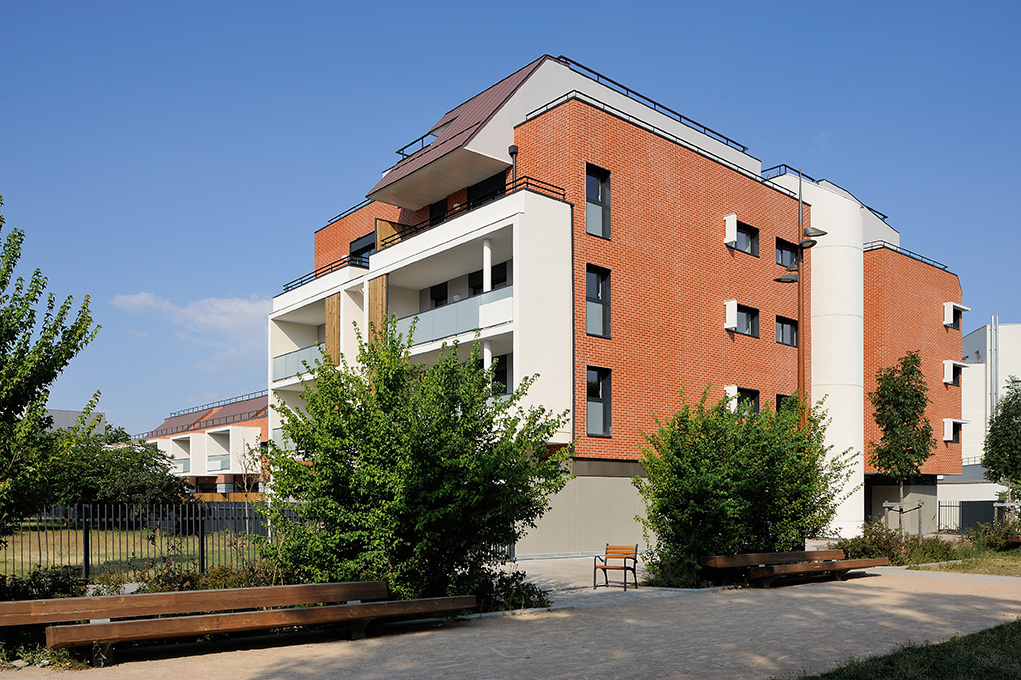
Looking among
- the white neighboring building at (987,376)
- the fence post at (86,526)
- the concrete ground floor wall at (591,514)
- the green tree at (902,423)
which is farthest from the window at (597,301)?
the white neighboring building at (987,376)

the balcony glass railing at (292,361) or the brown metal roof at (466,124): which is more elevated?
the brown metal roof at (466,124)

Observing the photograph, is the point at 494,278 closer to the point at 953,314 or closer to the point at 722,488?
the point at 722,488

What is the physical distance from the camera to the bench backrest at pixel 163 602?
8539 mm

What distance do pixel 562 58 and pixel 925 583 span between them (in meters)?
20.5

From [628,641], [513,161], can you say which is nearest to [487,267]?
[513,161]

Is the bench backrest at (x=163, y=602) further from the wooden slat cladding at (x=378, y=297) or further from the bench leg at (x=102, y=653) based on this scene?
the wooden slat cladding at (x=378, y=297)

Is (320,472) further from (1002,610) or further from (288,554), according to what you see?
(1002,610)

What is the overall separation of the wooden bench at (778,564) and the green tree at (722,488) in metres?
0.31

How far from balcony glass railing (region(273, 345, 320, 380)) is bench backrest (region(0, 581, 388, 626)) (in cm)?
2259

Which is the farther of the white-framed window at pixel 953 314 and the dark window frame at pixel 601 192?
the white-framed window at pixel 953 314

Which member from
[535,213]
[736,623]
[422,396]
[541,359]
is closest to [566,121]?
[535,213]

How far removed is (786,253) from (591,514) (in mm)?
15189

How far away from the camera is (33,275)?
10.7m

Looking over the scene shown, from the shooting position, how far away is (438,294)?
101 ft
